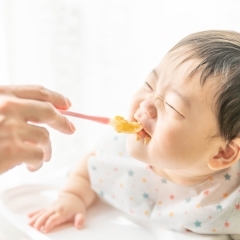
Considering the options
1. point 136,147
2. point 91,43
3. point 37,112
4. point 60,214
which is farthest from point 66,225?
point 91,43

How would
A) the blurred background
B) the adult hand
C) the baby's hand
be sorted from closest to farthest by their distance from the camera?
the adult hand → the baby's hand → the blurred background

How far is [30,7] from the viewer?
4.15 ft

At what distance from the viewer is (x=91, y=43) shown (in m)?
1.38

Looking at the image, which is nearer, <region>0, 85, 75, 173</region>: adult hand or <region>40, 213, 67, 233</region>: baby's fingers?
<region>0, 85, 75, 173</region>: adult hand

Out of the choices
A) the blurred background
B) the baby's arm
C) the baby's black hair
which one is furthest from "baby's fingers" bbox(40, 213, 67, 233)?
the blurred background

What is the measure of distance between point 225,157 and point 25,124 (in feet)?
1.16

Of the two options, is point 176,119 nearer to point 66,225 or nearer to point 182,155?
point 182,155

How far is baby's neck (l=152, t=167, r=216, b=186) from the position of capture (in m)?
0.93

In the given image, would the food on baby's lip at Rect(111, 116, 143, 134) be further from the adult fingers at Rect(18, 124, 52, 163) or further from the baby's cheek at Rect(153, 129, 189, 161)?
the adult fingers at Rect(18, 124, 52, 163)

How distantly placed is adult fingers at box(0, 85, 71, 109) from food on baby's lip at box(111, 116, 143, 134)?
10 centimetres

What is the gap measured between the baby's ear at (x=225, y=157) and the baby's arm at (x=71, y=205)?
9.8 inches

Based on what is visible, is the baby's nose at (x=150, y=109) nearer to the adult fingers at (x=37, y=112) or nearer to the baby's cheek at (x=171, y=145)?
the baby's cheek at (x=171, y=145)

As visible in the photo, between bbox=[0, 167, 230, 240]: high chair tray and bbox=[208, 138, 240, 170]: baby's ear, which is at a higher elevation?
bbox=[208, 138, 240, 170]: baby's ear

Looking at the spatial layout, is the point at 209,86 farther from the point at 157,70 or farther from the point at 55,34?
the point at 55,34
